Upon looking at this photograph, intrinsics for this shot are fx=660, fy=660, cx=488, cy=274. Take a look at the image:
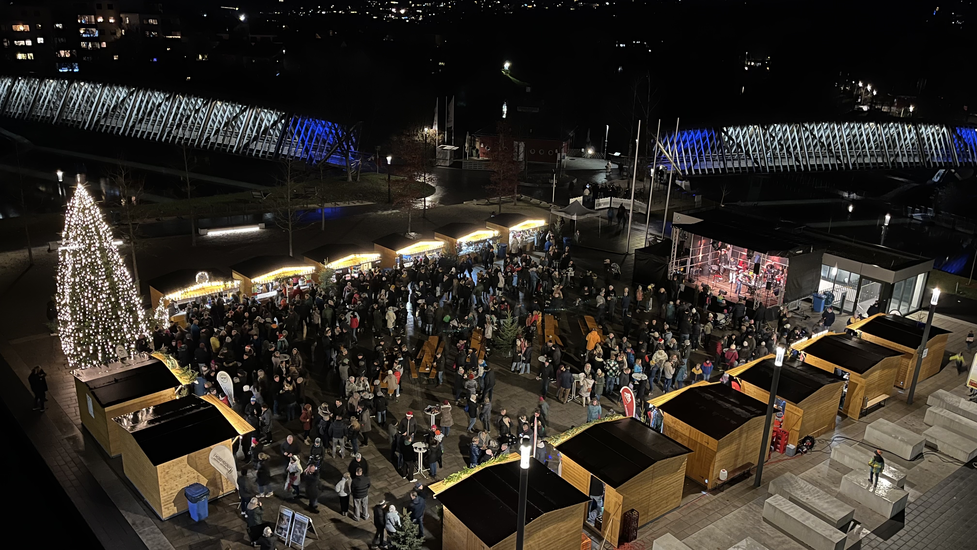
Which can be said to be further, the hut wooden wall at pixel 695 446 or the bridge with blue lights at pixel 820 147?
the bridge with blue lights at pixel 820 147

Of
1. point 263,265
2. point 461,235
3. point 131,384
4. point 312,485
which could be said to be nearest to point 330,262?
point 263,265

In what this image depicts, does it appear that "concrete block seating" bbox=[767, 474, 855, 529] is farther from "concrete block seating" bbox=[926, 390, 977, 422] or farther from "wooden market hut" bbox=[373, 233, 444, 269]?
"wooden market hut" bbox=[373, 233, 444, 269]

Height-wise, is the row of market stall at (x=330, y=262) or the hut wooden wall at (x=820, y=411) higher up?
the row of market stall at (x=330, y=262)

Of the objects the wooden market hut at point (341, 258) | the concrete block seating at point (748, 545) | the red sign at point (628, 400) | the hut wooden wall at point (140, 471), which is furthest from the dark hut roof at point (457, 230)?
the concrete block seating at point (748, 545)

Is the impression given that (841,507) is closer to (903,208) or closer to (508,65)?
(903,208)

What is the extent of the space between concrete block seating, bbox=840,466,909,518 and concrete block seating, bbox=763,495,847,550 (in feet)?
6.49

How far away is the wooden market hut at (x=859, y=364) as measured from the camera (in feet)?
54.7

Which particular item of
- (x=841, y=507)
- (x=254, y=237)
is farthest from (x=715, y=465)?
(x=254, y=237)

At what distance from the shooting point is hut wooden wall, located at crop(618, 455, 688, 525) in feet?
39.5

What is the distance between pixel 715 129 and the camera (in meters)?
53.8

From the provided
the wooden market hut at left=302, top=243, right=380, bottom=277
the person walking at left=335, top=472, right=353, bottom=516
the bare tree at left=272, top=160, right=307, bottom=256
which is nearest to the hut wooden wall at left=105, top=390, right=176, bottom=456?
the person walking at left=335, top=472, right=353, bottom=516

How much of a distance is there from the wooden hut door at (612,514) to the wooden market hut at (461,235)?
1681cm

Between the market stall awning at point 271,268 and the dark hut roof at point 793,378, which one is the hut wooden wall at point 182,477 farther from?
the dark hut roof at point 793,378

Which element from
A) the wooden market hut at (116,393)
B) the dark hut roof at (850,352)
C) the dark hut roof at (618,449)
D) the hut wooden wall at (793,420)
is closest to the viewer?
the dark hut roof at (618,449)
